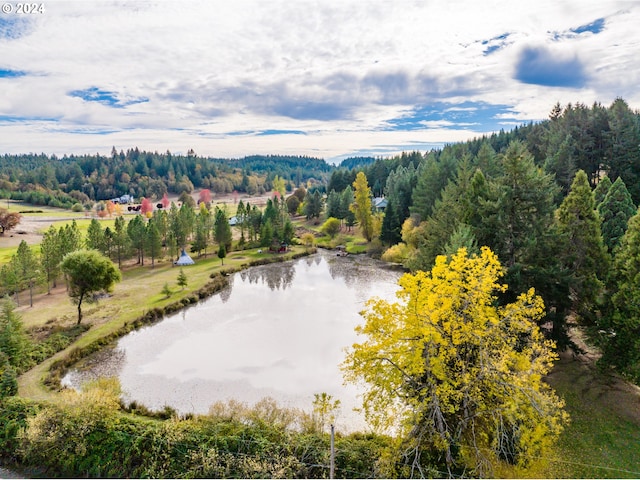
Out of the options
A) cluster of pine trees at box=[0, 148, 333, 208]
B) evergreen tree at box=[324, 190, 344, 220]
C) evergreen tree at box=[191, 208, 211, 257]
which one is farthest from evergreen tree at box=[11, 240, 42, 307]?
cluster of pine trees at box=[0, 148, 333, 208]

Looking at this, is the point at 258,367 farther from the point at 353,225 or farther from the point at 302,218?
the point at 302,218

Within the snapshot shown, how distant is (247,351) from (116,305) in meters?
15.7

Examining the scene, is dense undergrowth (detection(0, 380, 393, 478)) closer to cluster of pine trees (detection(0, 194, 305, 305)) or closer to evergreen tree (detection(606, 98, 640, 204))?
cluster of pine trees (detection(0, 194, 305, 305))

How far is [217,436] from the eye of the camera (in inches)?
634

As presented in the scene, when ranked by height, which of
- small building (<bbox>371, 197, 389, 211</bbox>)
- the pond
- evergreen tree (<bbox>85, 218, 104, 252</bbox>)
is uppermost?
small building (<bbox>371, 197, 389, 211</bbox>)

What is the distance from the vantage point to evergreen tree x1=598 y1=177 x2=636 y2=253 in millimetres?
29375

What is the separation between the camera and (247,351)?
28.6m

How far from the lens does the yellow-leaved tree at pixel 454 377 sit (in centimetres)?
1391

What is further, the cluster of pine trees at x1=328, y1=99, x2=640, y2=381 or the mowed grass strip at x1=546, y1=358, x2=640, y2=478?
the cluster of pine trees at x1=328, y1=99, x2=640, y2=381

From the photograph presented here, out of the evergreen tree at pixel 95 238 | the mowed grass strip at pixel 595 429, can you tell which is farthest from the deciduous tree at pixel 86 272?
the mowed grass strip at pixel 595 429

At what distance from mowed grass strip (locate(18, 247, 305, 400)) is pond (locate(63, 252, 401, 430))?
1.78 meters

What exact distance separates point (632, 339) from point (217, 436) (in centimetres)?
1955

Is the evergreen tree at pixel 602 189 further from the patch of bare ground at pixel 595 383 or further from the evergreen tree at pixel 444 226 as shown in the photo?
the patch of bare ground at pixel 595 383

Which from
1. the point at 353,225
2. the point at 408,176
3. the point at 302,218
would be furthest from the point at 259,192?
the point at 408,176
